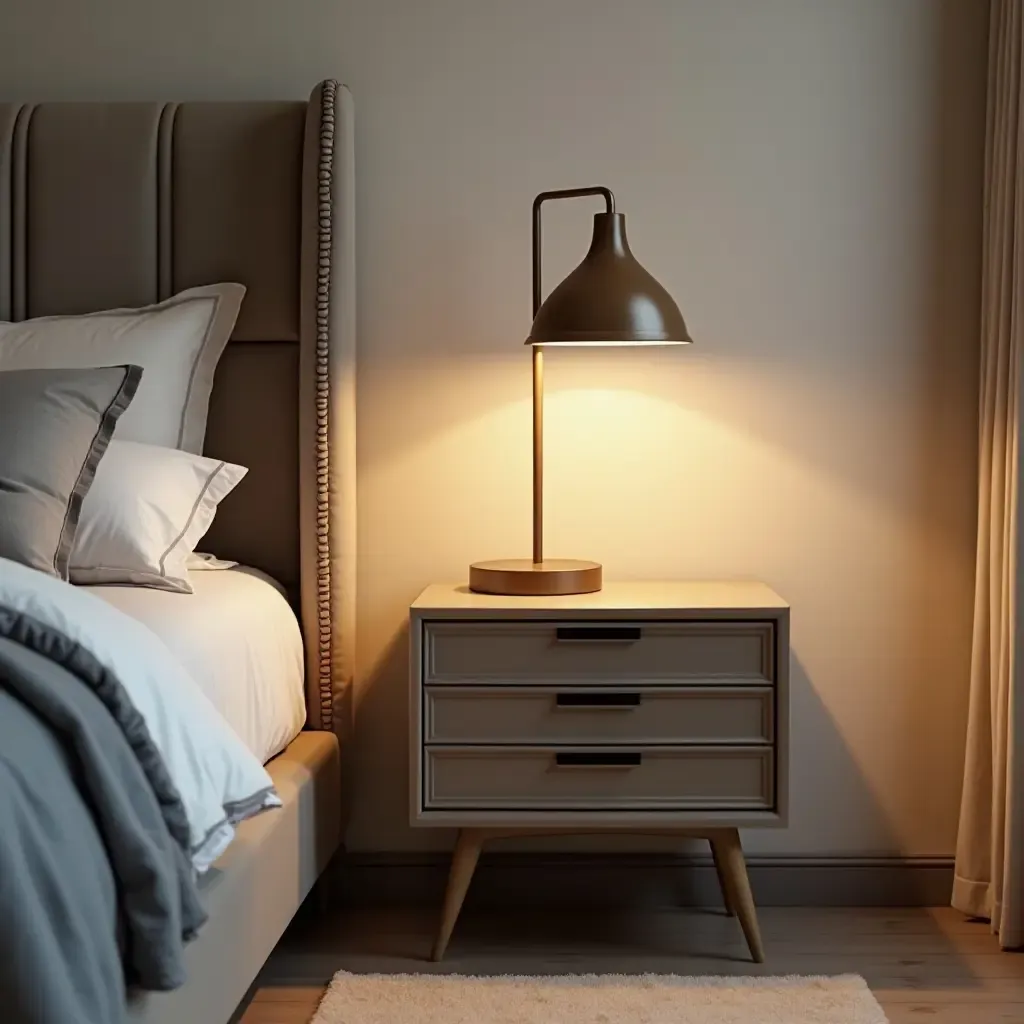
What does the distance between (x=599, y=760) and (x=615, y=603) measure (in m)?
0.26

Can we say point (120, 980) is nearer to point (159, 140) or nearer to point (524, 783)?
point (524, 783)

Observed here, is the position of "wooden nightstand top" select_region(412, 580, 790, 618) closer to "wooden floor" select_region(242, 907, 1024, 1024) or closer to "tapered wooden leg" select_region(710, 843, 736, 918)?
"tapered wooden leg" select_region(710, 843, 736, 918)

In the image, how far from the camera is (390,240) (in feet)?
8.38

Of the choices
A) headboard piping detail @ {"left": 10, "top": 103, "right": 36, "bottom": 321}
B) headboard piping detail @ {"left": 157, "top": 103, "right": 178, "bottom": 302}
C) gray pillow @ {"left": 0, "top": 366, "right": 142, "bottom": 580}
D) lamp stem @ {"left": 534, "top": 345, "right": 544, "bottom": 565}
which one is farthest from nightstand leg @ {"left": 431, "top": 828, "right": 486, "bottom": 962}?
headboard piping detail @ {"left": 10, "top": 103, "right": 36, "bottom": 321}

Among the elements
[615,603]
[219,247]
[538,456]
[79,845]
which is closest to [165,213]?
[219,247]

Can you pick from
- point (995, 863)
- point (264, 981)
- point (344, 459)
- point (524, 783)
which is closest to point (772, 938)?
point (995, 863)

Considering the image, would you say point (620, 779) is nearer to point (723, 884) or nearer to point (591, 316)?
point (723, 884)

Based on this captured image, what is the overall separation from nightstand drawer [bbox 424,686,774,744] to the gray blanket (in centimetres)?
85

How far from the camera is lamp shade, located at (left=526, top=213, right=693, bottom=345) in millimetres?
2154

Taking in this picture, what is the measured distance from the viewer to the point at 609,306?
7.09 feet

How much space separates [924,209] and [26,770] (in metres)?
1.98

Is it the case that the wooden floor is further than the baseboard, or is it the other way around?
the baseboard

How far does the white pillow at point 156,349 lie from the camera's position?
230 cm

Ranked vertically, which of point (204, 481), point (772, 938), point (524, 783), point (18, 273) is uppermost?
point (18, 273)
